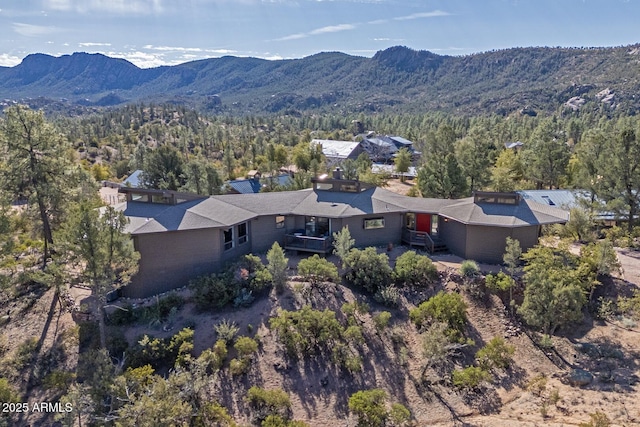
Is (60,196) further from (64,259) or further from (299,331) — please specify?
(299,331)

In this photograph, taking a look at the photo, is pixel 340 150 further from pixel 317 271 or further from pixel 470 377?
pixel 470 377

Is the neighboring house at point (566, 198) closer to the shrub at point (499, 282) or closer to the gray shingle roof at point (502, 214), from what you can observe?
the gray shingle roof at point (502, 214)

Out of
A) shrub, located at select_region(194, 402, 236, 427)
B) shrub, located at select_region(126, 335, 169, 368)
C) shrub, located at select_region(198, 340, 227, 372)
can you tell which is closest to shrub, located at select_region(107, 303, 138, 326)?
shrub, located at select_region(126, 335, 169, 368)

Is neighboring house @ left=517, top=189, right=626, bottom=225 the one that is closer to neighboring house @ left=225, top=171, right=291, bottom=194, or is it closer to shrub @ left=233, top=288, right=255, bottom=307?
neighboring house @ left=225, top=171, right=291, bottom=194

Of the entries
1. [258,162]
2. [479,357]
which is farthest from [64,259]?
[258,162]

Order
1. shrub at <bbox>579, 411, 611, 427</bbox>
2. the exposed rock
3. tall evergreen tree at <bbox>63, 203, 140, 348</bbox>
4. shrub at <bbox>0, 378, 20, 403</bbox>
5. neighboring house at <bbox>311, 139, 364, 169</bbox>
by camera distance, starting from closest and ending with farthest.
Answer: shrub at <bbox>579, 411, 611, 427</bbox> < shrub at <bbox>0, 378, 20, 403</bbox> < tall evergreen tree at <bbox>63, 203, 140, 348</bbox> < the exposed rock < neighboring house at <bbox>311, 139, 364, 169</bbox>

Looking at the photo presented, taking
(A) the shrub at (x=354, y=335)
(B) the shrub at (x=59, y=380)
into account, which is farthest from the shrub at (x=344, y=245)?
(B) the shrub at (x=59, y=380)
